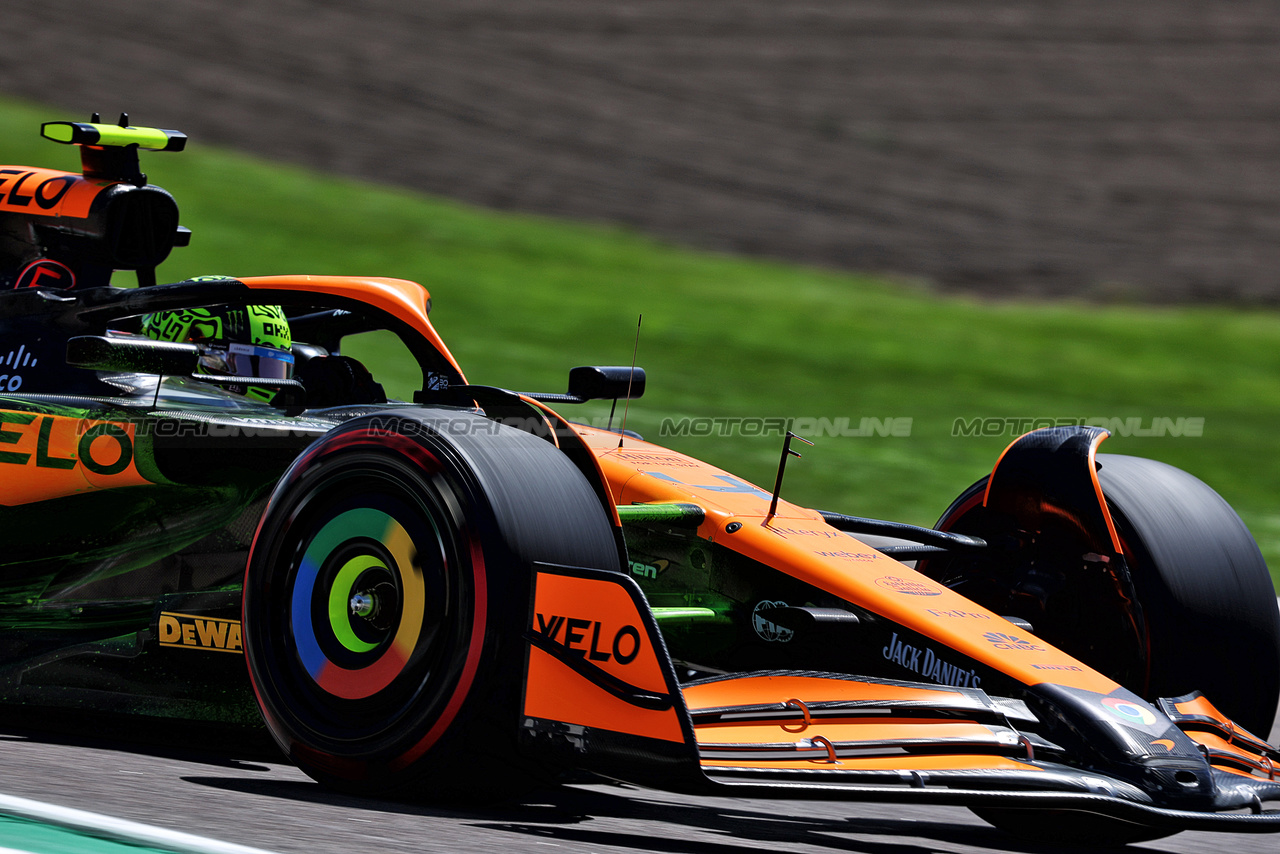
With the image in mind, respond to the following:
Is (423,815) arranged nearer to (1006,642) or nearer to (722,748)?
(722,748)

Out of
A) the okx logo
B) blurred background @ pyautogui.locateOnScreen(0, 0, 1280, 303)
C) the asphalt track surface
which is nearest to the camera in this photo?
the asphalt track surface

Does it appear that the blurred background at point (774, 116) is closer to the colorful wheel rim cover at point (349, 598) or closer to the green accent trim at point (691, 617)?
the green accent trim at point (691, 617)

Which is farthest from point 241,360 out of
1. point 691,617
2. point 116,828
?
point 116,828

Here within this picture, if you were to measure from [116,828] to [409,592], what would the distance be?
2.73 feet

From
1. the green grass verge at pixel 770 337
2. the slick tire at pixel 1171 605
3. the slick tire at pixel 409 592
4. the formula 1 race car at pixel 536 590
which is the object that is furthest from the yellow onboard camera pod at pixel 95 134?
the green grass verge at pixel 770 337

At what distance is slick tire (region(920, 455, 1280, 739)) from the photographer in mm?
4652

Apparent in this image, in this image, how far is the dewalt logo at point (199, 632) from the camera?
4184 millimetres

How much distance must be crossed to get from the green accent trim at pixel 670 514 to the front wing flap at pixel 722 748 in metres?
0.85

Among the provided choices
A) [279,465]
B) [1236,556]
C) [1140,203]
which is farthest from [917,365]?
[279,465]

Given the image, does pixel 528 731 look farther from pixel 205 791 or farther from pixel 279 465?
pixel 279 465

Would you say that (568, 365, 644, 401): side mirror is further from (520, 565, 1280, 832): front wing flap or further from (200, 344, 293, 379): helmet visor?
(520, 565, 1280, 832): front wing flap

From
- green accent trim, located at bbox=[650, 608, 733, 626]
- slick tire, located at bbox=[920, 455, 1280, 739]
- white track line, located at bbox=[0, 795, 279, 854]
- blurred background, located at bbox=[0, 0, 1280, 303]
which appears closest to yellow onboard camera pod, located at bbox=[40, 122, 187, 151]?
green accent trim, located at bbox=[650, 608, 733, 626]

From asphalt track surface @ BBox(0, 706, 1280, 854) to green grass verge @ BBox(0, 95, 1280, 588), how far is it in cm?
639

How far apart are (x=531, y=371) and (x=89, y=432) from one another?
9.92 metres
